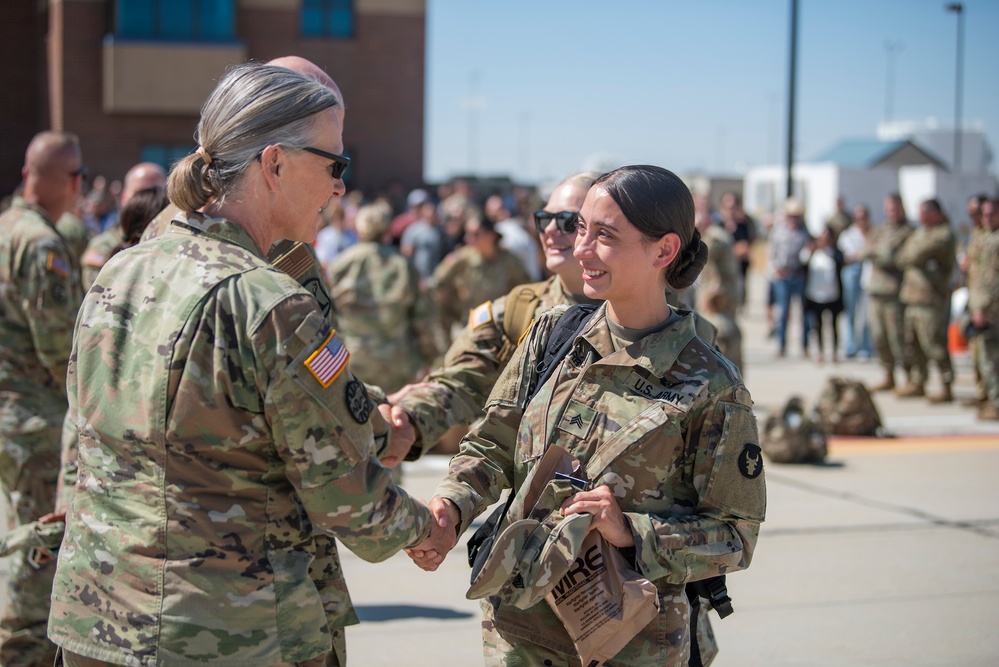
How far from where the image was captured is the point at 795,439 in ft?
29.3

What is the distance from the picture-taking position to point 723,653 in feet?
16.7

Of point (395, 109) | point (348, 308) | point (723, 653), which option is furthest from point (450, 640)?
point (395, 109)

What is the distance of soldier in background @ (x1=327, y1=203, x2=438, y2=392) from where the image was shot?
28.5 ft

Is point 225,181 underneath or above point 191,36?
underneath

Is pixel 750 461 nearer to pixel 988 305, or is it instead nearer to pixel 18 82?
pixel 988 305

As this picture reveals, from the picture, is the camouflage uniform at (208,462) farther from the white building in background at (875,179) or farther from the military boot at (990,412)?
the white building in background at (875,179)

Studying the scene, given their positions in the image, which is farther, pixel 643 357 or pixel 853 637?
pixel 853 637

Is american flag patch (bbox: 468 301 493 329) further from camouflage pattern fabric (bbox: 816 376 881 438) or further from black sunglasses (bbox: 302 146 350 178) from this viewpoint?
camouflage pattern fabric (bbox: 816 376 881 438)

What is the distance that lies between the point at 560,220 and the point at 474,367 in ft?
1.98

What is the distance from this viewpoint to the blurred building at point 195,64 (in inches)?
997

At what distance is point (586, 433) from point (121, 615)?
45.5 inches

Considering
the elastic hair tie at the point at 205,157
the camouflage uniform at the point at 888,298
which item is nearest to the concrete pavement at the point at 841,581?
the elastic hair tie at the point at 205,157

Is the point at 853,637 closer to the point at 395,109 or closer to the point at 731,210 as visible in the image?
the point at 731,210

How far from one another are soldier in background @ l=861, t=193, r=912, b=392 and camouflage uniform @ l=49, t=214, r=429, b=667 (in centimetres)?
1139
